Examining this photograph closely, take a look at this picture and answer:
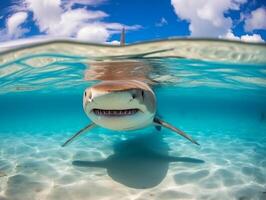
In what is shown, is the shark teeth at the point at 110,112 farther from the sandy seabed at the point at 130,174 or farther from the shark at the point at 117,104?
the sandy seabed at the point at 130,174

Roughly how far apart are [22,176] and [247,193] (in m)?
6.34

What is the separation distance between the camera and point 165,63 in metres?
14.3

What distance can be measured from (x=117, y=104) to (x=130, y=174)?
3.21m

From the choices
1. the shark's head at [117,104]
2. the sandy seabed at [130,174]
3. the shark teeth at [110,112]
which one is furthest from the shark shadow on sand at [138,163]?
the shark teeth at [110,112]

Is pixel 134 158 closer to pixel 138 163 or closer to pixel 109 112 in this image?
pixel 138 163

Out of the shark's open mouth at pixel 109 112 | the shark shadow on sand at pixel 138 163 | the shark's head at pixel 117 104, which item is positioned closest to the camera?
the shark's head at pixel 117 104

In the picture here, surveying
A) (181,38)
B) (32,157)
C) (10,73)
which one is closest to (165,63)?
(181,38)

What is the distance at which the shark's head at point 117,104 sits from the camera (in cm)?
506

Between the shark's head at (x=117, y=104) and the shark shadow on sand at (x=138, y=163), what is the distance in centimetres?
191

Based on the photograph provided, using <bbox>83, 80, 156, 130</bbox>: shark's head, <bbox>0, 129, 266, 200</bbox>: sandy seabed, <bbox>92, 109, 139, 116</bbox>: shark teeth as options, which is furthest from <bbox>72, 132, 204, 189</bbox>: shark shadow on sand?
<bbox>92, 109, 139, 116</bbox>: shark teeth

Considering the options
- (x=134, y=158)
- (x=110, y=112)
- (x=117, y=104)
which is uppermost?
(x=117, y=104)

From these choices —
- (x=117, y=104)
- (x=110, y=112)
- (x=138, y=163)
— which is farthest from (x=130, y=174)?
(x=117, y=104)

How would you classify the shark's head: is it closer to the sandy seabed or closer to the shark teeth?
the shark teeth

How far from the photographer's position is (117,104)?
524cm
